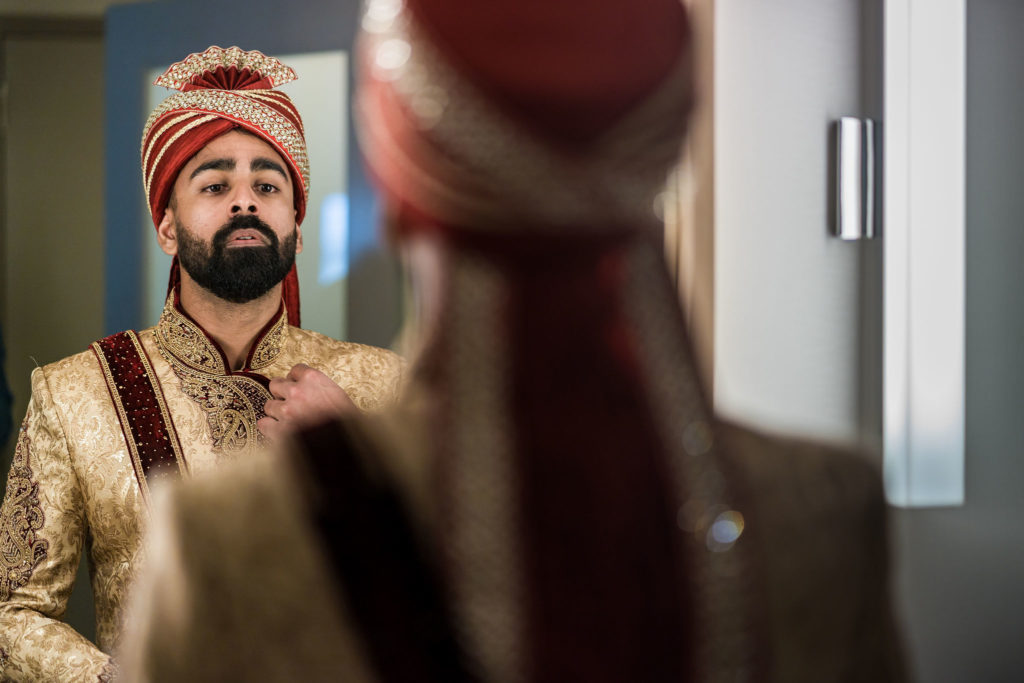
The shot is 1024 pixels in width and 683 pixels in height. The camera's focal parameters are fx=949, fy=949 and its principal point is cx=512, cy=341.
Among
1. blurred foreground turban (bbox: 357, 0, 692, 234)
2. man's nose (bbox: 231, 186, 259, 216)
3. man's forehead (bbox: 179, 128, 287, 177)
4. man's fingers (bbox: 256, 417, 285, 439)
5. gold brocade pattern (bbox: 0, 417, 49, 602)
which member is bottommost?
gold brocade pattern (bbox: 0, 417, 49, 602)

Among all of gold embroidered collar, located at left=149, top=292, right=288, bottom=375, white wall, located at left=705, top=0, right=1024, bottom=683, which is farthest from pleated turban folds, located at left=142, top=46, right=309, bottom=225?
white wall, located at left=705, top=0, right=1024, bottom=683

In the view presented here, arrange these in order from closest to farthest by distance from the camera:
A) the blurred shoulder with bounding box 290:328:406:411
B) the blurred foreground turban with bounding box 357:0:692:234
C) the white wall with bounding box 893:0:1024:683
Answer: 1. the blurred foreground turban with bounding box 357:0:692:234
2. the blurred shoulder with bounding box 290:328:406:411
3. the white wall with bounding box 893:0:1024:683

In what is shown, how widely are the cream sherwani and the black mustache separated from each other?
0.35ft

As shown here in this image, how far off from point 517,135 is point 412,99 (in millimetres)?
29

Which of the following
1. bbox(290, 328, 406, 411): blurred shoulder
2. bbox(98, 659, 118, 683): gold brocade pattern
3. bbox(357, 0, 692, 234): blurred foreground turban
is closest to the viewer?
bbox(357, 0, 692, 234): blurred foreground turban

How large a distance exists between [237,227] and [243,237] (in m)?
0.01

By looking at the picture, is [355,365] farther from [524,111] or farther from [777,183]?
[524,111]

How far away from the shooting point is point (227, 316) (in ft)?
3.56

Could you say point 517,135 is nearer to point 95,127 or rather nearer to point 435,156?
point 435,156

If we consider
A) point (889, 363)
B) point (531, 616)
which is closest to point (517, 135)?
point (531, 616)

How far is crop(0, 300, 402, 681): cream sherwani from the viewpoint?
939 millimetres

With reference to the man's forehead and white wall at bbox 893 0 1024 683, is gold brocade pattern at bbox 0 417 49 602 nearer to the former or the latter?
the man's forehead

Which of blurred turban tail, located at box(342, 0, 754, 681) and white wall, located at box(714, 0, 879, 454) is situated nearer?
blurred turban tail, located at box(342, 0, 754, 681)

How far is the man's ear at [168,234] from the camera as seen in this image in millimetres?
1080
